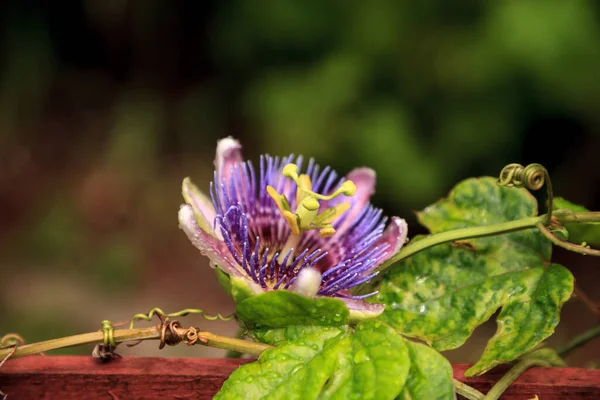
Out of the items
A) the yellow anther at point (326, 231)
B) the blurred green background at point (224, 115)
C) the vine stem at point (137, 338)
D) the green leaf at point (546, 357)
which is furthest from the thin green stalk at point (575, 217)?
the blurred green background at point (224, 115)

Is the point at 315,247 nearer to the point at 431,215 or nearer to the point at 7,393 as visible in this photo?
the point at 431,215

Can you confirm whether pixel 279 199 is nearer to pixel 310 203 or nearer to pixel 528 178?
pixel 310 203

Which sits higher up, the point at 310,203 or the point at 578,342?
the point at 310,203

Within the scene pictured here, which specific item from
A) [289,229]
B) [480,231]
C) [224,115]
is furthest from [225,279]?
[224,115]

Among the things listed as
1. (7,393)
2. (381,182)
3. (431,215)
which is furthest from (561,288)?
(381,182)

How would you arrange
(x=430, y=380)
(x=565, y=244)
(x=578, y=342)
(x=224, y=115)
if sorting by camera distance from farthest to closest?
(x=224, y=115), (x=578, y=342), (x=565, y=244), (x=430, y=380)

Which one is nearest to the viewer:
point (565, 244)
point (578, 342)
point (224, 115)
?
point (565, 244)

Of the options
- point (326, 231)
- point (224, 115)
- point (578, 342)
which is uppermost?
point (224, 115)
